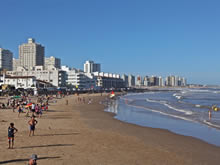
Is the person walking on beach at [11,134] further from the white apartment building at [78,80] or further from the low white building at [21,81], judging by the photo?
the white apartment building at [78,80]

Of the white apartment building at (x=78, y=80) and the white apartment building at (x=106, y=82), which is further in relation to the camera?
the white apartment building at (x=106, y=82)

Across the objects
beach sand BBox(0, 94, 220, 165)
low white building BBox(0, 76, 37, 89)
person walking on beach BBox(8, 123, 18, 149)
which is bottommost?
beach sand BBox(0, 94, 220, 165)

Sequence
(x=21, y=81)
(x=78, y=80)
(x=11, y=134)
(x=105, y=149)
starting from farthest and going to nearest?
(x=78, y=80), (x=21, y=81), (x=105, y=149), (x=11, y=134)

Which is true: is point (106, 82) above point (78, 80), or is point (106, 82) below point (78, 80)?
below

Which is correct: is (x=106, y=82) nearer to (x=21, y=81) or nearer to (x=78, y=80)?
(x=78, y=80)

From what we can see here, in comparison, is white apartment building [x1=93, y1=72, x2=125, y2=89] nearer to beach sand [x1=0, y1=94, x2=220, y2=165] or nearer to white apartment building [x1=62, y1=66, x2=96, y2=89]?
white apartment building [x1=62, y1=66, x2=96, y2=89]

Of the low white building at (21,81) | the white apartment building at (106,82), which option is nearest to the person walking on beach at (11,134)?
the low white building at (21,81)

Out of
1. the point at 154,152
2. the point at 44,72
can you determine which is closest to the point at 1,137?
the point at 154,152

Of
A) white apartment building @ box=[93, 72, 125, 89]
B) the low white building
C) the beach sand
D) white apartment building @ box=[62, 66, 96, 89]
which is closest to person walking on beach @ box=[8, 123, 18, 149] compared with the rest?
→ the beach sand

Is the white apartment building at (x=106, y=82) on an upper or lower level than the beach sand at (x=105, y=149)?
upper

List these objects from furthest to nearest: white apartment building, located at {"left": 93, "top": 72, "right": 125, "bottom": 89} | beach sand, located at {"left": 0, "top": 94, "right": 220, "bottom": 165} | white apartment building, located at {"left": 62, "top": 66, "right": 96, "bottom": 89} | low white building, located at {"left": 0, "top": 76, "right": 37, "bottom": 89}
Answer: white apartment building, located at {"left": 93, "top": 72, "right": 125, "bottom": 89} < white apartment building, located at {"left": 62, "top": 66, "right": 96, "bottom": 89} < low white building, located at {"left": 0, "top": 76, "right": 37, "bottom": 89} < beach sand, located at {"left": 0, "top": 94, "right": 220, "bottom": 165}

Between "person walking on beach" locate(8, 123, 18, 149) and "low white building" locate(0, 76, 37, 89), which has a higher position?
"low white building" locate(0, 76, 37, 89)

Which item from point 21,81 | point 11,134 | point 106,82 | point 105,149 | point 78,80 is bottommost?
point 105,149

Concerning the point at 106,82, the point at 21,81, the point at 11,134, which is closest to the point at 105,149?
the point at 11,134
